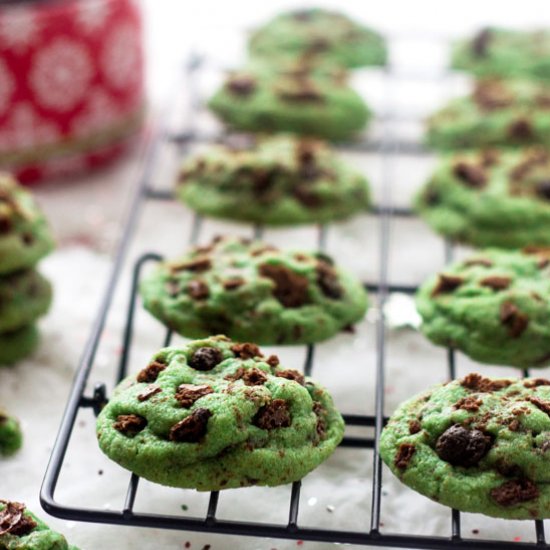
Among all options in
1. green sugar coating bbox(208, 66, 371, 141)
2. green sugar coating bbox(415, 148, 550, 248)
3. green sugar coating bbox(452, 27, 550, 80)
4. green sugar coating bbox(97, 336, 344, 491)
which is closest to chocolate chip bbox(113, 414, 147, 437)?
green sugar coating bbox(97, 336, 344, 491)

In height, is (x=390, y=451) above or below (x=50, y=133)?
above

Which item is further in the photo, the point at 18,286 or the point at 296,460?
the point at 18,286

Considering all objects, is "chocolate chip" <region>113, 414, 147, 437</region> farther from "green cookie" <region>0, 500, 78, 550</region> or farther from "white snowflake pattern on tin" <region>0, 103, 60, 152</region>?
"white snowflake pattern on tin" <region>0, 103, 60, 152</region>

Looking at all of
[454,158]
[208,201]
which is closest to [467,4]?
[454,158]

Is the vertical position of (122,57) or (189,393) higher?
(189,393)

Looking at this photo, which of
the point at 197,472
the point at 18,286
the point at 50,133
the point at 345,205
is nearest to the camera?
the point at 197,472

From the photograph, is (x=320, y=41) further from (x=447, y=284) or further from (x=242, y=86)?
(x=447, y=284)

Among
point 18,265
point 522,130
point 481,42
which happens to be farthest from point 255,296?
point 481,42

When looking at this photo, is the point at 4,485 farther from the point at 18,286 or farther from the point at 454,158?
the point at 454,158
